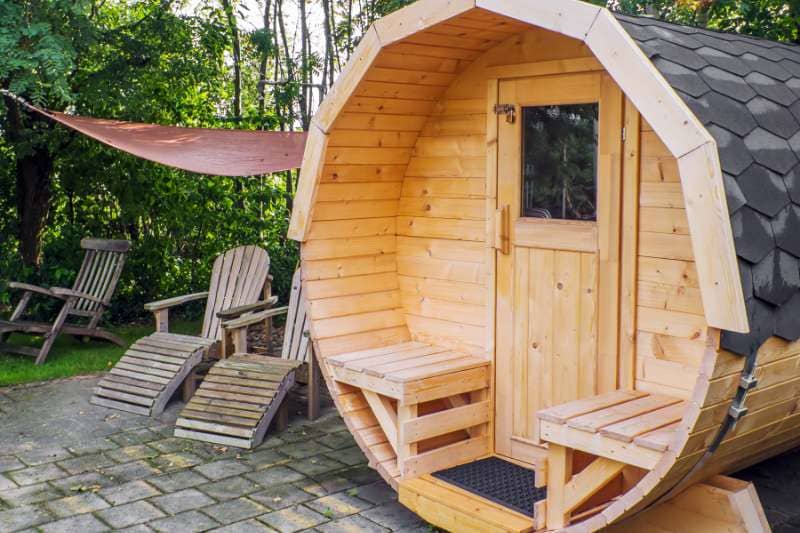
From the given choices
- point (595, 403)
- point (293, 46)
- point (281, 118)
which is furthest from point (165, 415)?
point (293, 46)

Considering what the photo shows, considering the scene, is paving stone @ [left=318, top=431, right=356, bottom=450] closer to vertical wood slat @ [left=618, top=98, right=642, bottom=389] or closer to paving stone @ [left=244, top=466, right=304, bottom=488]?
paving stone @ [left=244, top=466, right=304, bottom=488]

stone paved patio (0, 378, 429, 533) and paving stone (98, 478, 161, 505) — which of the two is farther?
paving stone (98, 478, 161, 505)

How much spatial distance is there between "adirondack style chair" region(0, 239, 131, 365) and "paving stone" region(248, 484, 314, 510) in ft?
11.7

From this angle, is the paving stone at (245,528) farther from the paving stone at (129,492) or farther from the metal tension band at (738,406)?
the metal tension band at (738,406)

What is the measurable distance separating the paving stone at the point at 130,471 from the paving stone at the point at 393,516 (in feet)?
4.47

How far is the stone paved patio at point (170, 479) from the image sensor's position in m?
4.54

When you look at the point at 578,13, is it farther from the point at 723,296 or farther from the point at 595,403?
the point at 595,403

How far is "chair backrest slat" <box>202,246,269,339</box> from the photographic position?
23.7 ft

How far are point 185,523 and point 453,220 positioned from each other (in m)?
2.12

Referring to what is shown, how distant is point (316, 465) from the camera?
5.39 m

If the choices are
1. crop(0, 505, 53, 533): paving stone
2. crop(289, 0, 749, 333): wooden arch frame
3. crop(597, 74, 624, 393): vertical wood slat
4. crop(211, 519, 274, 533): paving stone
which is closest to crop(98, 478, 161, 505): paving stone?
crop(0, 505, 53, 533): paving stone

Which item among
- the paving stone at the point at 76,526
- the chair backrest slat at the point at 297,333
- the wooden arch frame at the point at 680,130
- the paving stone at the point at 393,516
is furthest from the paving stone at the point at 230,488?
→ the wooden arch frame at the point at 680,130

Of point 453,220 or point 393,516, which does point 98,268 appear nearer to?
point 453,220

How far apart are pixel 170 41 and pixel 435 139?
4.71 m
